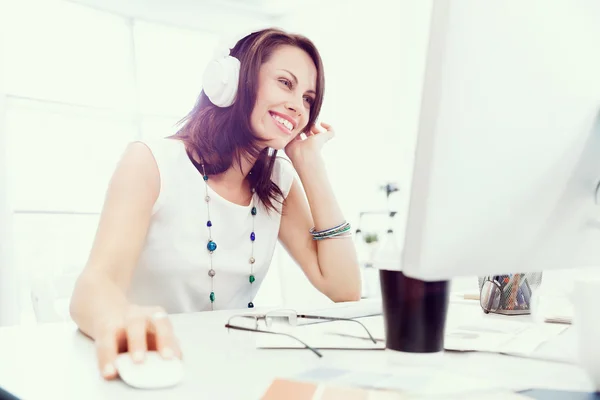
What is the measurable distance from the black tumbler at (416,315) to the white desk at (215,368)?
32 millimetres

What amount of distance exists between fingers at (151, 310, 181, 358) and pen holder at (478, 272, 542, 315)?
0.58m

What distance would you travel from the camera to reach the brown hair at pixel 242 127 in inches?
55.3

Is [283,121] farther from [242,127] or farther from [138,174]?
[138,174]

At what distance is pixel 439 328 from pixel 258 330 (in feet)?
0.94

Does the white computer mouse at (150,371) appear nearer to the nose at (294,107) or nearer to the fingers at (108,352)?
the fingers at (108,352)

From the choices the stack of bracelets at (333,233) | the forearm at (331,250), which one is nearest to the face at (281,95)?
the forearm at (331,250)

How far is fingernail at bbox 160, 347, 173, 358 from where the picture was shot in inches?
21.8

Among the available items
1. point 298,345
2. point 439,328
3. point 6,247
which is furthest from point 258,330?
point 6,247

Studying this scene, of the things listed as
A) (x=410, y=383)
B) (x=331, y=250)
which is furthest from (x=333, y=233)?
(x=410, y=383)

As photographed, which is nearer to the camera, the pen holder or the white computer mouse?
the white computer mouse

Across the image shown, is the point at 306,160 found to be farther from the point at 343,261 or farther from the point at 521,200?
the point at 521,200

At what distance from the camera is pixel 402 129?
12.3 feet

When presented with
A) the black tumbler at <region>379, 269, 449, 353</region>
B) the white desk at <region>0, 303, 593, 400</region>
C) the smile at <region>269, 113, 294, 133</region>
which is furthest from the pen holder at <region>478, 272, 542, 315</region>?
the smile at <region>269, 113, 294, 133</region>

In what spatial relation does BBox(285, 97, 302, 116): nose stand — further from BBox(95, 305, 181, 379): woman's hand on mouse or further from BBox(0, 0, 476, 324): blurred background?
BBox(0, 0, 476, 324): blurred background
